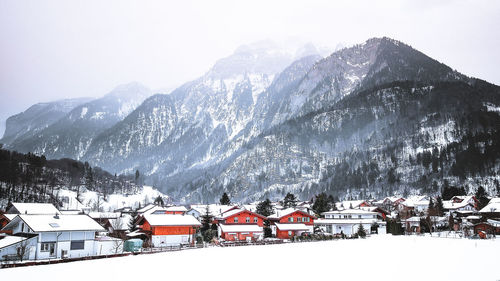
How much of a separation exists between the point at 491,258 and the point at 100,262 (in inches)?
1748

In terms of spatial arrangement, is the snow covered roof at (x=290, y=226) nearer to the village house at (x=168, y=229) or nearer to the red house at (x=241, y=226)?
the red house at (x=241, y=226)

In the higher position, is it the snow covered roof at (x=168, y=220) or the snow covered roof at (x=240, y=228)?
the snow covered roof at (x=168, y=220)

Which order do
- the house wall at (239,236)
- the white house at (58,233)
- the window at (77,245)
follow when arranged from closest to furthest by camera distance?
the white house at (58,233)
the window at (77,245)
the house wall at (239,236)

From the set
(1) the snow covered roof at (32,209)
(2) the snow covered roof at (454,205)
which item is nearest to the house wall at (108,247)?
(1) the snow covered roof at (32,209)

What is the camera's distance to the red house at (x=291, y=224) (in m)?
83.4

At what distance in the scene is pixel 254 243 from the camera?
67812 millimetres

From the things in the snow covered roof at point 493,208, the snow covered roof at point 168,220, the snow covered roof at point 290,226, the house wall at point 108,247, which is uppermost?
the snow covered roof at point 493,208

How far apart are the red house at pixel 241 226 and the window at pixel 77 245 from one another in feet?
103

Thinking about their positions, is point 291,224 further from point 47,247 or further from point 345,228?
point 47,247

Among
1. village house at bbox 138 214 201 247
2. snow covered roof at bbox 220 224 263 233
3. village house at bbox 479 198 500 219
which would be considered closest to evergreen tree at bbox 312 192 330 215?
snow covered roof at bbox 220 224 263 233

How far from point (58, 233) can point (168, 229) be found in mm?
22578

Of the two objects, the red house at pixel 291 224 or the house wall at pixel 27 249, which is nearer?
the house wall at pixel 27 249

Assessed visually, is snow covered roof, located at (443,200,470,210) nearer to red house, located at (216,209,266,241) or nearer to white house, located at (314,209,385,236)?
white house, located at (314,209,385,236)

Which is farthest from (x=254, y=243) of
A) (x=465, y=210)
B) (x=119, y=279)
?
(x=465, y=210)
